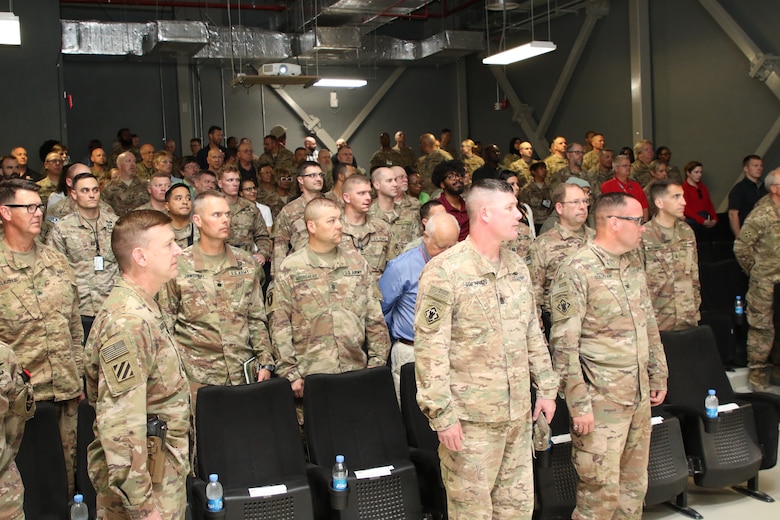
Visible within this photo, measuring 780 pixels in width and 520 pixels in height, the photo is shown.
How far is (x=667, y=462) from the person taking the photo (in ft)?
13.0

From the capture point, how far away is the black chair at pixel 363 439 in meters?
3.34

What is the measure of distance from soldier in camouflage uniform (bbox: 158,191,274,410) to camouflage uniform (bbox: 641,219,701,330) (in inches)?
93.3

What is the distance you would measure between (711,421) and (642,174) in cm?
610

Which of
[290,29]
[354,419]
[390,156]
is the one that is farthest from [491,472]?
[290,29]

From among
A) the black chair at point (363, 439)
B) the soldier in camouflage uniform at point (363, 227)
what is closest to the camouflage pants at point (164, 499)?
the black chair at point (363, 439)

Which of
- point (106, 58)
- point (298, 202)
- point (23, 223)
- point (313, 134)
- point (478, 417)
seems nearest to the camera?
point (478, 417)

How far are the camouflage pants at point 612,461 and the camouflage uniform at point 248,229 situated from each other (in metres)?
3.28

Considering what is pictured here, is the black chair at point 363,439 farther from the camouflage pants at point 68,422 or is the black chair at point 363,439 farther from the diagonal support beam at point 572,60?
the diagonal support beam at point 572,60

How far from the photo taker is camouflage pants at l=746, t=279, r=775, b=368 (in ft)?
18.8

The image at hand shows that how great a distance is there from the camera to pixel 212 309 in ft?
12.0

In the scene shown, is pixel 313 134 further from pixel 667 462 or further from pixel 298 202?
pixel 667 462

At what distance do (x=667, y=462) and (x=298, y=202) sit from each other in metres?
3.01

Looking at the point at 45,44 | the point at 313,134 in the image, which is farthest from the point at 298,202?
the point at 313,134

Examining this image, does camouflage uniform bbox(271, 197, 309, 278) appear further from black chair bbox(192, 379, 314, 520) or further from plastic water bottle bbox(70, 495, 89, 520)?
plastic water bottle bbox(70, 495, 89, 520)
